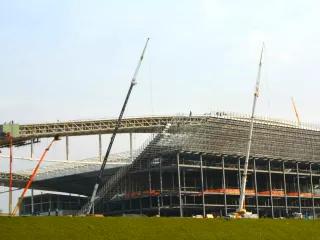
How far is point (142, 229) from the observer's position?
62.6m

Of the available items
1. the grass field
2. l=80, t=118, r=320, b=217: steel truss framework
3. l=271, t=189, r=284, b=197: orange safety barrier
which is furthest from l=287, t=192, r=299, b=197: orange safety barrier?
the grass field

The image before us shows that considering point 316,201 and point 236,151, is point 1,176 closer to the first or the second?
point 236,151

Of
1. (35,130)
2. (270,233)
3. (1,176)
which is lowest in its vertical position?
(270,233)

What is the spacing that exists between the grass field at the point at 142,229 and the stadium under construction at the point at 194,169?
6454cm

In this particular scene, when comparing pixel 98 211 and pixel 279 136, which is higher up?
pixel 279 136

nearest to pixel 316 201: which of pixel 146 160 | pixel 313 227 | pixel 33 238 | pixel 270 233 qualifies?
pixel 146 160

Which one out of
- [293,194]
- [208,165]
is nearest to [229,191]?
[208,165]

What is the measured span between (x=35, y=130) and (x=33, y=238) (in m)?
102

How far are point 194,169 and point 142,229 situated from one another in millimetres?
84270

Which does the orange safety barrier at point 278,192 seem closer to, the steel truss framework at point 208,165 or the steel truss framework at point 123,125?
the steel truss framework at point 208,165

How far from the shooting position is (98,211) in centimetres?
14575

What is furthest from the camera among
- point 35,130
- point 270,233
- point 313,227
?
point 35,130

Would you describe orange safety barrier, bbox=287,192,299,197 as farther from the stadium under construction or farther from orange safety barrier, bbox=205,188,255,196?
orange safety barrier, bbox=205,188,255,196

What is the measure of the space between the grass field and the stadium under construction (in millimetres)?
64540
